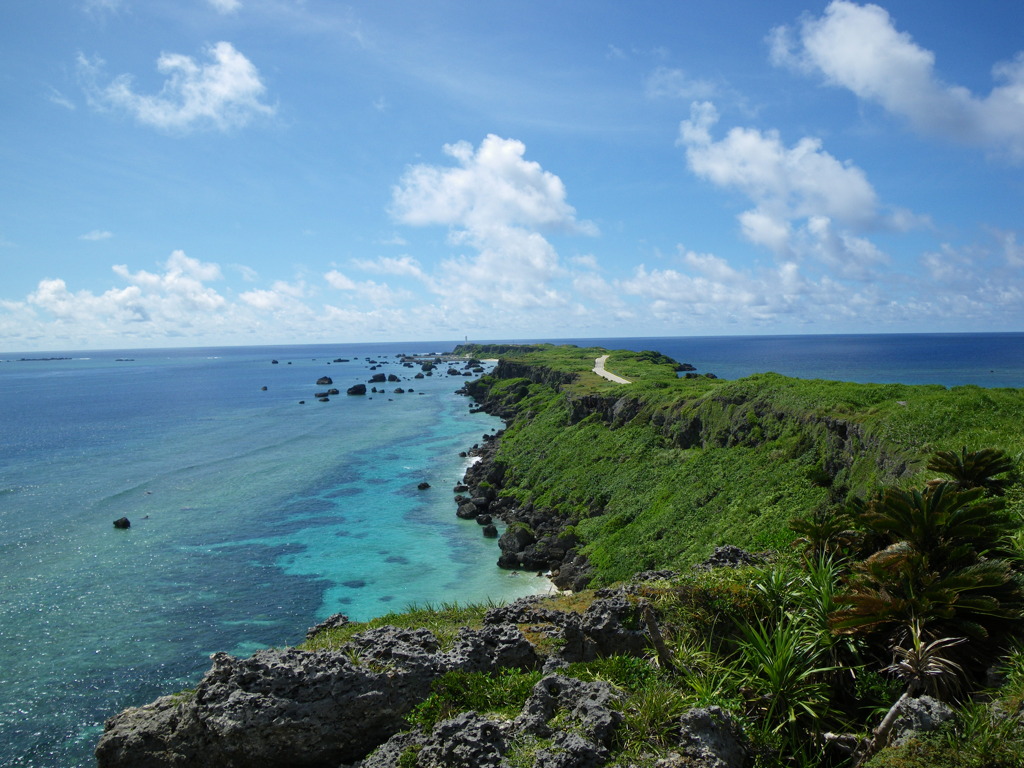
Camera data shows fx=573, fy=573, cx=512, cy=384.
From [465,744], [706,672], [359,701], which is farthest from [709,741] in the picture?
[359,701]

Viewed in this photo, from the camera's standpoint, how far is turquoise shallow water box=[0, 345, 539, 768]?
27.1 meters

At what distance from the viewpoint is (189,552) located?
4262 cm

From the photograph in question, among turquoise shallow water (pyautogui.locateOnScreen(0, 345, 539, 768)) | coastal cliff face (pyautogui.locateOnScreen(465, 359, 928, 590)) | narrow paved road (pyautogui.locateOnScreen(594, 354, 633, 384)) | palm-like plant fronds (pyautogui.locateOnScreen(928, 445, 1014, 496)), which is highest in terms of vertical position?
palm-like plant fronds (pyautogui.locateOnScreen(928, 445, 1014, 496))

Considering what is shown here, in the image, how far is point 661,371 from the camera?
8162 cm

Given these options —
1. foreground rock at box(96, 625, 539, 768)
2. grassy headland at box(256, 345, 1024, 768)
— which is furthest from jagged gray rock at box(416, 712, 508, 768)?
foreground rock at box(96, 625, 539, 768)

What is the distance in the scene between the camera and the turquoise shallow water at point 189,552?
1066 inches

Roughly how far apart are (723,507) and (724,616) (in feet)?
71.1

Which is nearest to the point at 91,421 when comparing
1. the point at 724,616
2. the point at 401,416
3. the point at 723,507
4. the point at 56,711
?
the point at 401,416

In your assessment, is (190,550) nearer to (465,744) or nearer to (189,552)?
(189,552)

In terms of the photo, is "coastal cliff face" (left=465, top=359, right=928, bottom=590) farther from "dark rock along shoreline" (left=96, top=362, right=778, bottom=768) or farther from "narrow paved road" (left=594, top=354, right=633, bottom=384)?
"narrow paved road" (left=594, top=354, right=633, bottom=384)

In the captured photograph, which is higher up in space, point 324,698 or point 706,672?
point 706,672

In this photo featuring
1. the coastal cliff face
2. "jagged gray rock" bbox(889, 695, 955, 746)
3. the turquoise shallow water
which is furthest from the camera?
the coastal cliff face

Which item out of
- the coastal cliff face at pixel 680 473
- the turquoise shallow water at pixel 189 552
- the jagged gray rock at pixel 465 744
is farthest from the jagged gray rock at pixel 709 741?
the turquoise shallow water at pixel 189 552

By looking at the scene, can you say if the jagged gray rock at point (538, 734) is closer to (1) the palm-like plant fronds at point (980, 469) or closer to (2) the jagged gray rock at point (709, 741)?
(2) the jagged gray rock at point (709, 741)
